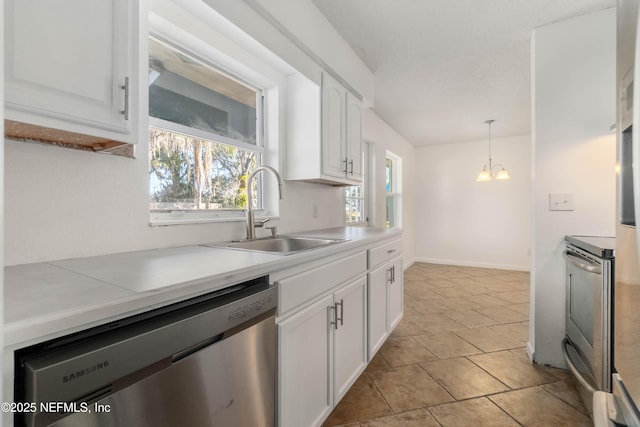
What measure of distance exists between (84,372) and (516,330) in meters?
3.17

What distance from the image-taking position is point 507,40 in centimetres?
226

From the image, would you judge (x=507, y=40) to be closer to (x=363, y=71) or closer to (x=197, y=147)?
(x=363, y=71)

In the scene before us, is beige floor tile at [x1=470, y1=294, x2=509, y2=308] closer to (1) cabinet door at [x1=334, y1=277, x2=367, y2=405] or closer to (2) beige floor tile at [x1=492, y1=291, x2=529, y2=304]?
(2) beige floor tile at [x1=492, y1=291, x2=529, y2=304]

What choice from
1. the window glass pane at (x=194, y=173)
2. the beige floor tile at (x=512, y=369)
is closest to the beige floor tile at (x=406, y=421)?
the beige floor tile at (x=512, y=369)

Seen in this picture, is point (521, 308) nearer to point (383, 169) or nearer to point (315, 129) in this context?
point (383, 169)

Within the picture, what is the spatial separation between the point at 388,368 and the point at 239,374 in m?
1.46

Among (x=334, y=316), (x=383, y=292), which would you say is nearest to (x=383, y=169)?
(x=383, y=292)

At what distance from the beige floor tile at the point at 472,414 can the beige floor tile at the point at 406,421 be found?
Result: 0.05 metres

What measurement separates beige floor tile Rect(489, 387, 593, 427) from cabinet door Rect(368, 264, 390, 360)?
0.73m

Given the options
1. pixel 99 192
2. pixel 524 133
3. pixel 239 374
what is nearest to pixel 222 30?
pixel 99 192

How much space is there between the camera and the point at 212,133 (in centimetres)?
173

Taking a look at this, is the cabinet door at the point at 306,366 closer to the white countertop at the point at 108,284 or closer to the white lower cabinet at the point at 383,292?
the white countertop at the point at 108,284

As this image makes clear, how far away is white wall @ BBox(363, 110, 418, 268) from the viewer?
13.0 feet

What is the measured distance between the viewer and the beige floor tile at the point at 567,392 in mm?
1658
